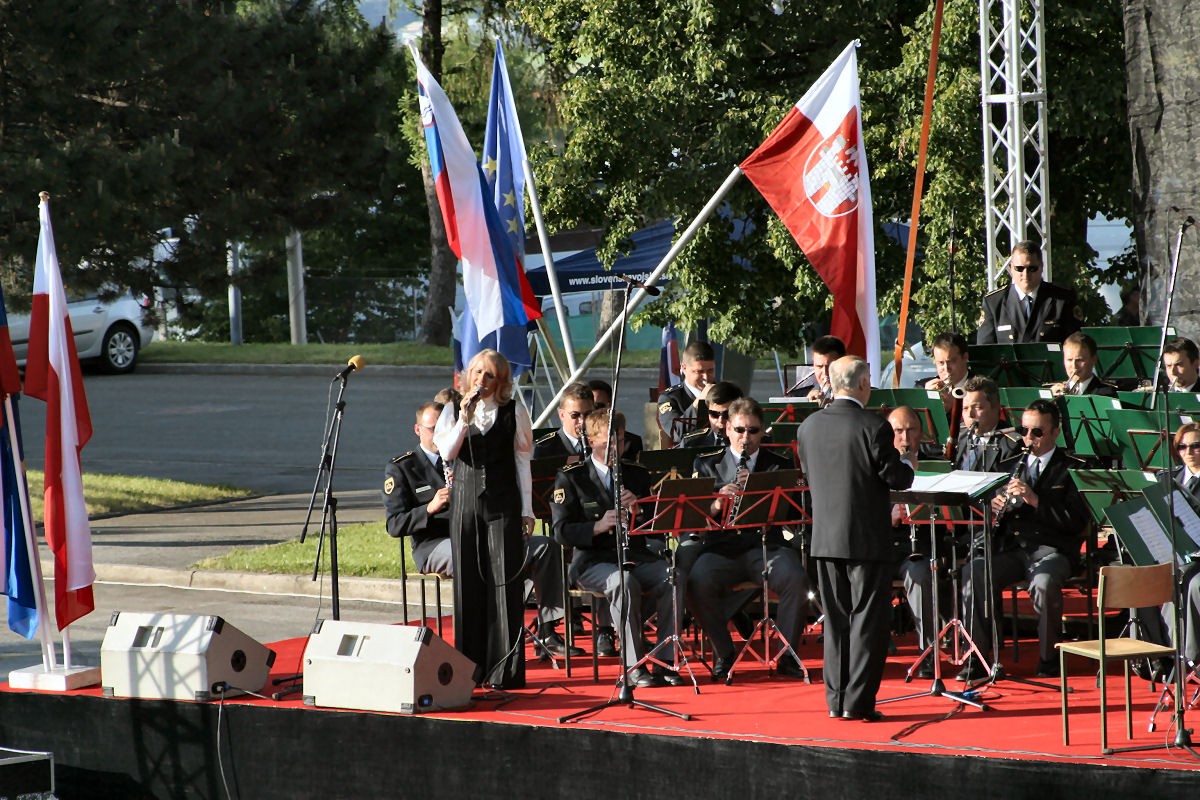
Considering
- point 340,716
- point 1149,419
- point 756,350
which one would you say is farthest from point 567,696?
point 756,350

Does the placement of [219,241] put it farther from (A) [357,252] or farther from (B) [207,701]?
(A) [357,252]

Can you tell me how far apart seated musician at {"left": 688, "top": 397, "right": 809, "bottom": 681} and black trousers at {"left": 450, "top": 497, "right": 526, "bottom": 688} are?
3.60 feet

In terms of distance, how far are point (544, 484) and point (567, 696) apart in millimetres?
1616

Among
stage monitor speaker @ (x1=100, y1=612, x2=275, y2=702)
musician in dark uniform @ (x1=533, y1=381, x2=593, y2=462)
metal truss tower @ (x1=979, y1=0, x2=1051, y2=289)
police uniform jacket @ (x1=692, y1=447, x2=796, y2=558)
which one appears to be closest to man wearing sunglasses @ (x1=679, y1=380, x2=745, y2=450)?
police uniform jacket @ (x1=692, y1=447, x2=796, y2=558)

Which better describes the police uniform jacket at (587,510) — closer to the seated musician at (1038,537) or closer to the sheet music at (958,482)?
the sheet music at (958,482)

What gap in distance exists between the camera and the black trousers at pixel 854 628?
8.03 metres

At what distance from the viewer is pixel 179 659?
8820mm

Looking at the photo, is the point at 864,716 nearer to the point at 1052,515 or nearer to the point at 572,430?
the point at 1052,515

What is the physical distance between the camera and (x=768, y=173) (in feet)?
37.3

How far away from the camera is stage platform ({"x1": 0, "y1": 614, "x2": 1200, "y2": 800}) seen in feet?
23.6

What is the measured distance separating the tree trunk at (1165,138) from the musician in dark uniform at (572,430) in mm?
5960

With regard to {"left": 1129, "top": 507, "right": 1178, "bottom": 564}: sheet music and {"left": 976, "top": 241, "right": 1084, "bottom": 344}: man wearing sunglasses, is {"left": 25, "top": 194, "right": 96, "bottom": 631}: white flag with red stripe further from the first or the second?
{"left": 976, "top": 241, "right": 1084, "bottom": 344}: man wearing sunglasses

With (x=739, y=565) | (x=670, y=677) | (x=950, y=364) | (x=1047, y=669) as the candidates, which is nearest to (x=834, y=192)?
(x=950, y=364)

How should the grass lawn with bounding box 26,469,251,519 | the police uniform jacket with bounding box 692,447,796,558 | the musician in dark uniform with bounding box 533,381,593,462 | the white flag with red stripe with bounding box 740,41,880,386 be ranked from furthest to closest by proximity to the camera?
the grass lawn with bounding box 26,469,251,519 < the white flag with red stripe with bounding box 740,41,880,386 < the musician in dark uniform with bounding box 533,381,593,462 < the police uniform jacket with bounding box 692,447,796,558
